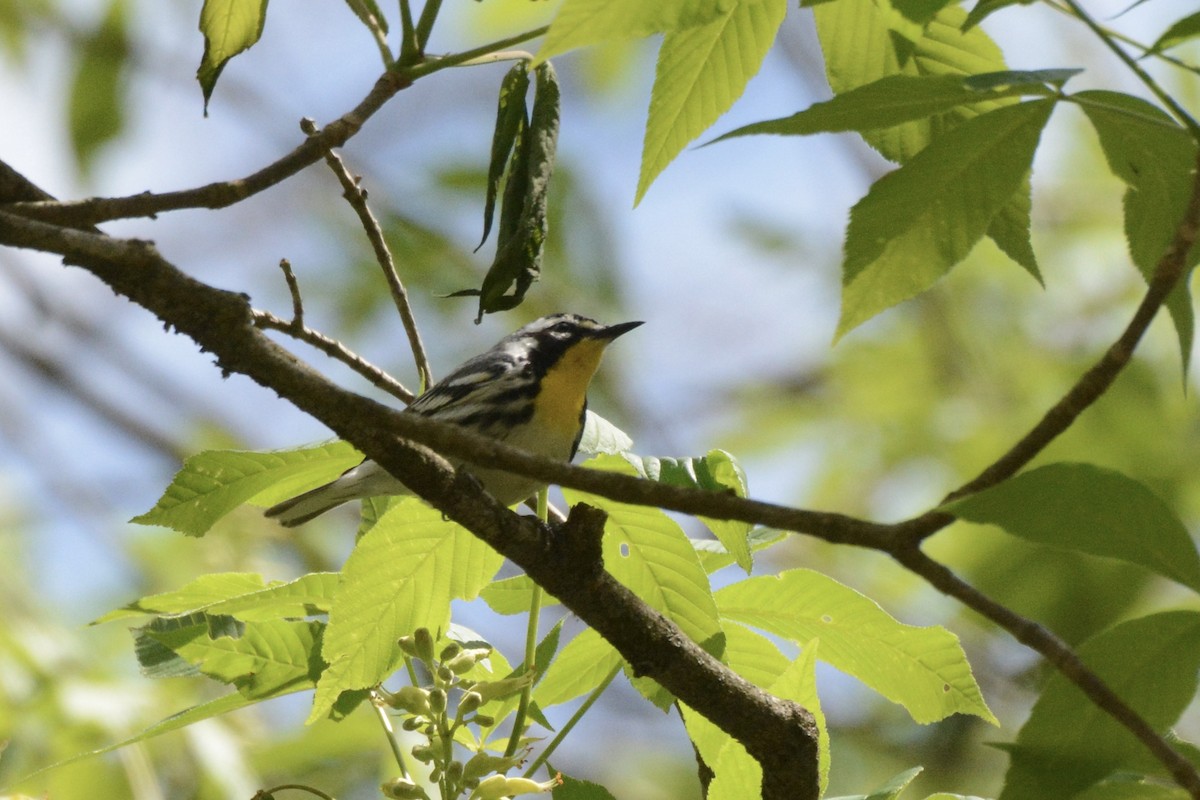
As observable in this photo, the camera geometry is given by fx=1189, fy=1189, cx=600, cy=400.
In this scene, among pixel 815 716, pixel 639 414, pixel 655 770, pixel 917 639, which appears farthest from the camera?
pixel 655 770

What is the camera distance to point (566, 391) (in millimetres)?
3410

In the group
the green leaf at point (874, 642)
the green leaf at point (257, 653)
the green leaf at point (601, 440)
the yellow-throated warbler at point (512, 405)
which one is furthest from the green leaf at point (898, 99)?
the yellow-throated warbler at point (512, 405)

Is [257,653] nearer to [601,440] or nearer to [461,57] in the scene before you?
[601,440]

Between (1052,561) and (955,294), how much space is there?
2394 millimetres

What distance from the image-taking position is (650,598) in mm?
1710

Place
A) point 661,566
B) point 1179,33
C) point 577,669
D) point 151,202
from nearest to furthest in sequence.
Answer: point 1179,33, point 151,202, point 661,566, point 577,669

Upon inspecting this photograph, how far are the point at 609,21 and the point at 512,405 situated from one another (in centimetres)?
227

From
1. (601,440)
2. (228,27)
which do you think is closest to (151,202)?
(228,27)

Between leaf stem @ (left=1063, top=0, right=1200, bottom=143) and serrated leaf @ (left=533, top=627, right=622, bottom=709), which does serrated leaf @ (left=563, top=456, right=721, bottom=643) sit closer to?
serrated leaf @ (left=533, top=627, right=622, bottom=709)

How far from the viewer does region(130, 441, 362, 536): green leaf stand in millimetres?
1757

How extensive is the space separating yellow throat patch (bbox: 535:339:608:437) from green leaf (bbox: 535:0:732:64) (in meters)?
2.20

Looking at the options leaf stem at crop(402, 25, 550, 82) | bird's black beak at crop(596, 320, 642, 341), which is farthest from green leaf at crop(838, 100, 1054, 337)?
bird's black beak at crop(596, 320, 642, 341)

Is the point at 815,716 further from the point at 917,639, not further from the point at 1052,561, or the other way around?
the point at 1052,561

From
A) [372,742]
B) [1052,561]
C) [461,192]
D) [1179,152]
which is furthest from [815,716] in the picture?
[461,192]
